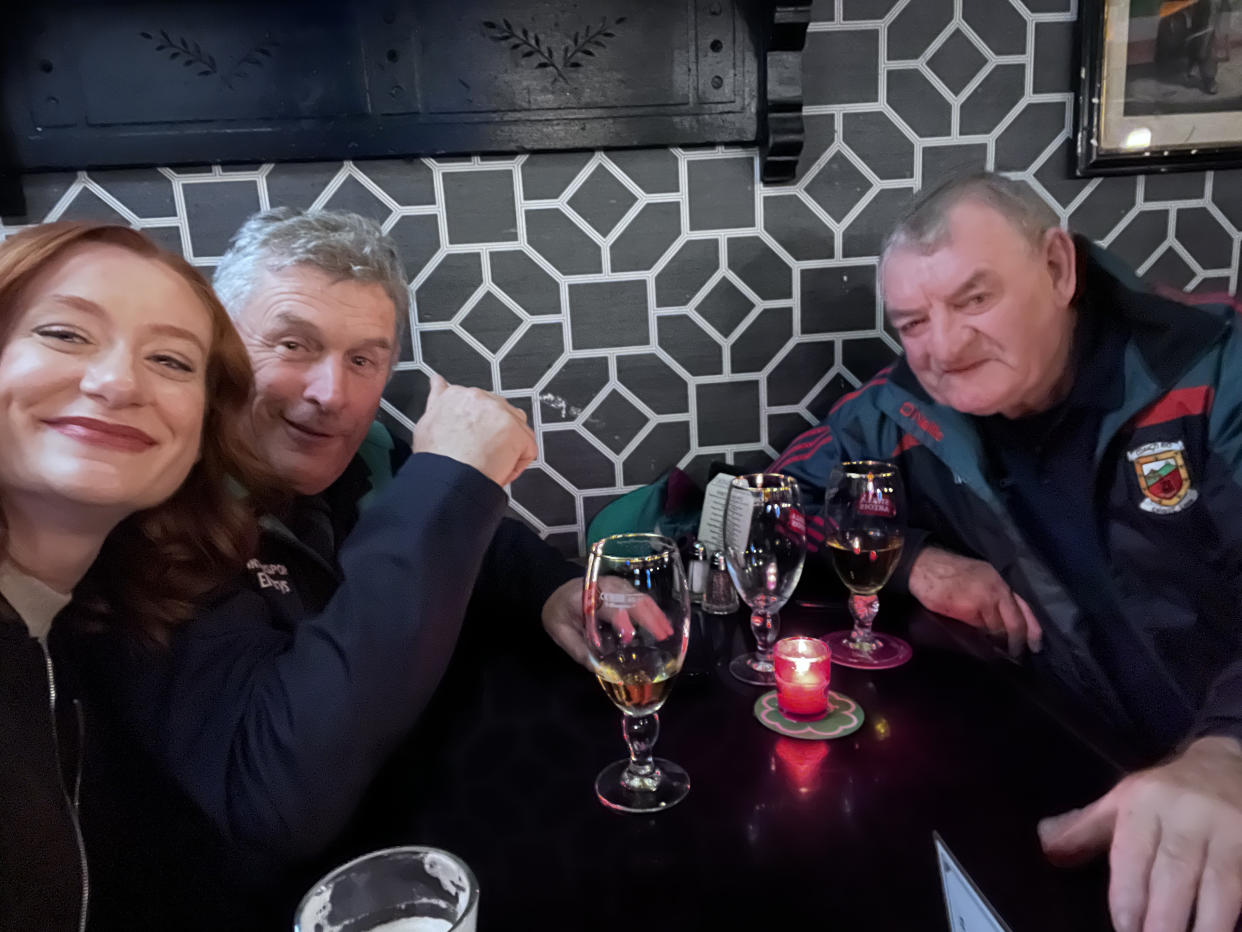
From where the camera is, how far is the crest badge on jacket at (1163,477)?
1.16 m

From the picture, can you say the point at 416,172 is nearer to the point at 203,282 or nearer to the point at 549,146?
the point at 549,146

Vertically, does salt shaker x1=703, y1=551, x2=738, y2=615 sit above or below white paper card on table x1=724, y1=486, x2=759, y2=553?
below

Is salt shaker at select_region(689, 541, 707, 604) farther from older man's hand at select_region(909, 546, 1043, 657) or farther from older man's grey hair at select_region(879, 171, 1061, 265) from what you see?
older man's grey hair at select_region(879, 171, 1061, 265)

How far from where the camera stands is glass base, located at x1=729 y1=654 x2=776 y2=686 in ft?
3.15

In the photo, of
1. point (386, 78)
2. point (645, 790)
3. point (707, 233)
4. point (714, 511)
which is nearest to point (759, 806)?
point (645, 790)

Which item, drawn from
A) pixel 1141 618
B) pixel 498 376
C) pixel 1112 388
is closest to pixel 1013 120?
pixel 1112 388

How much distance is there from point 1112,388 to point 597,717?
0.88 meters

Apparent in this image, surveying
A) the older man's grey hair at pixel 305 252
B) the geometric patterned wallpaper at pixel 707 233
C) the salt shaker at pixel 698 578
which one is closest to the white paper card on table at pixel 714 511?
the salt shaker at pixel 698 578

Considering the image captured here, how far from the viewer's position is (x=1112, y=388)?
1.20 m

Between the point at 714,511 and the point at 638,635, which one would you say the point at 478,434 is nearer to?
the point at 638,635

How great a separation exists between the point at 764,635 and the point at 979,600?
0.99 feet

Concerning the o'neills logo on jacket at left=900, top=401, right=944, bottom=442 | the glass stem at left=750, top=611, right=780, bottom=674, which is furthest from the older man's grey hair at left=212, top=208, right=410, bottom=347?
the o'neills logo on jacket at left=900, top=401, right=944, bottom=442

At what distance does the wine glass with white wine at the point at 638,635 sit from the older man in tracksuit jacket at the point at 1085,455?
0.56 meters

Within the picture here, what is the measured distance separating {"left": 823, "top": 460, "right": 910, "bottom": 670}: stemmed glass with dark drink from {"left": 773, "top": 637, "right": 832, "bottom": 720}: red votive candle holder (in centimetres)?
13
